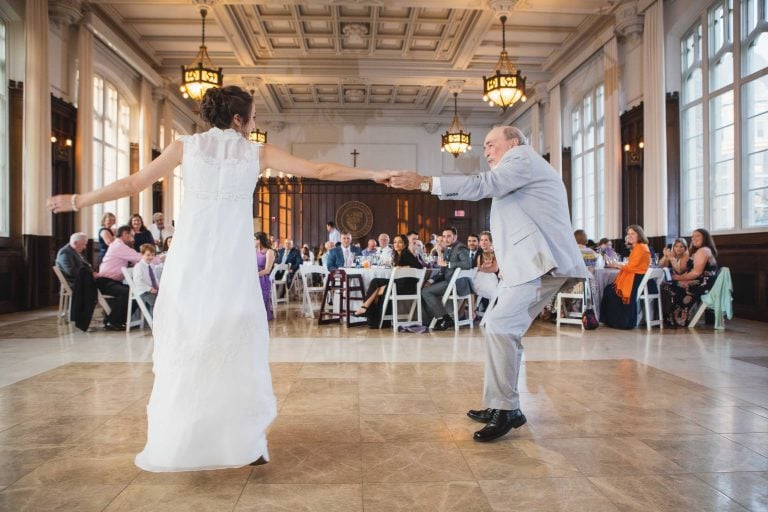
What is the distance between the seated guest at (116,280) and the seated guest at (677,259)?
258 inches

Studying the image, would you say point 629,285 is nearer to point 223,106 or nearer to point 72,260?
Answer: point 223,106

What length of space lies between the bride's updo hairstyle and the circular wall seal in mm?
14654

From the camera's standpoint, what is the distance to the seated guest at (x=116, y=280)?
651 cm

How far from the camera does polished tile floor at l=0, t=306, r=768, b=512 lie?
191 centimetres

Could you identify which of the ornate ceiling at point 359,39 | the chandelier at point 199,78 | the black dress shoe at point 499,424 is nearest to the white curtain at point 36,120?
the ornate ceiling at point 359,39

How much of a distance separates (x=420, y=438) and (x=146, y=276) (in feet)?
15.7

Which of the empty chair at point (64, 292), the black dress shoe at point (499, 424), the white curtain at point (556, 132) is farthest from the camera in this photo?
the white curtain at point (556, 132)

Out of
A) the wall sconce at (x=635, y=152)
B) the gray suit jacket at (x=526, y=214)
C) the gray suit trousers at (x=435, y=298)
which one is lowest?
the gray suit trousers at (x=435, y=298)

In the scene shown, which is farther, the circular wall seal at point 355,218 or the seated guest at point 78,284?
the circular wall seal at point 355,218

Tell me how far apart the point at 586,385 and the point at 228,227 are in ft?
8.64

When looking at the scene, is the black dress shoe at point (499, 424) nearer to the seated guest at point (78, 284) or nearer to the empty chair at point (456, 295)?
the empty chair at point (456, 295)

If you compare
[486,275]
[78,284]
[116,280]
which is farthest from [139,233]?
[486,275]

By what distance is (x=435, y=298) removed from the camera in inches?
258

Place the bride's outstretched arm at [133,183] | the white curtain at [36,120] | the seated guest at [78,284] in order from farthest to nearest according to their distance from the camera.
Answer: the white curtain at [36,120] → the seated guest at [78,284] → the bride's outstretched arm at [133,183]
